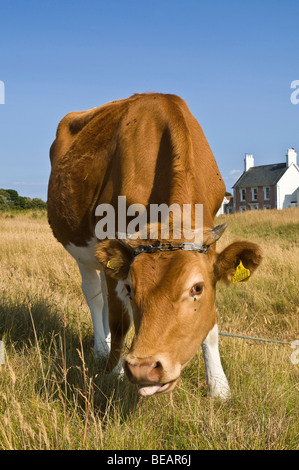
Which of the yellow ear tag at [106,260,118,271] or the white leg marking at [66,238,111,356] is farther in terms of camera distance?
the white leg marking at [66,238,111,356]

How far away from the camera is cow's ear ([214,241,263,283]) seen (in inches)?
122

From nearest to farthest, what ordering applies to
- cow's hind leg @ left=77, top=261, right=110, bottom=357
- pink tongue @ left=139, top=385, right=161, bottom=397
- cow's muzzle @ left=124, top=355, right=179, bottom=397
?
cow's muzzle @ left=124, top=355, right=179, bottom=397 → pink tongue @ left=139, top=385, right=161, bottom=397 → cow's hind leg @ left=77, top=261, right=110, bottom=357

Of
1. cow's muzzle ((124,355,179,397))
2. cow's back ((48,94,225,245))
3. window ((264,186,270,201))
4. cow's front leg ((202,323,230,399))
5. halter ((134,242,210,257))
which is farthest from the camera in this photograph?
window ((264,186,270,201))

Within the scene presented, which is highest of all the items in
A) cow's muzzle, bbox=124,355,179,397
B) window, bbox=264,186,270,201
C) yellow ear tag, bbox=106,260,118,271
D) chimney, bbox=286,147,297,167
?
chimney, bbox=286,147,297,167

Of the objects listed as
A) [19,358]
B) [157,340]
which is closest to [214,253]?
[157,340]

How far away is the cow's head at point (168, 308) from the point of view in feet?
8.35

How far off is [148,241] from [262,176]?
64.4m

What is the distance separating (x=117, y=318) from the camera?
4.14m

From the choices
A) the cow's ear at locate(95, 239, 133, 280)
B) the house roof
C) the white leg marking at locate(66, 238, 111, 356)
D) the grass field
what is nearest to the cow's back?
the white leg marking at locate(66, 238, 111, 356)

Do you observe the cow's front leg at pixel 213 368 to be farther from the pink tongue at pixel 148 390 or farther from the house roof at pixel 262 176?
the house roof at pixel 262 176

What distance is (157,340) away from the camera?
8.57 feet

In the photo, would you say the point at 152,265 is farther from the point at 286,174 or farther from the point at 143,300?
the point at 286,174

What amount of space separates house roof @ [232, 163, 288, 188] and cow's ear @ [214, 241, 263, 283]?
6106 centimetres

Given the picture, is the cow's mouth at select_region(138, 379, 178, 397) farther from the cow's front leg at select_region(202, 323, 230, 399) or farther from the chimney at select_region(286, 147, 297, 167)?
the chimney at select_region(286, 147, 297, 167)
